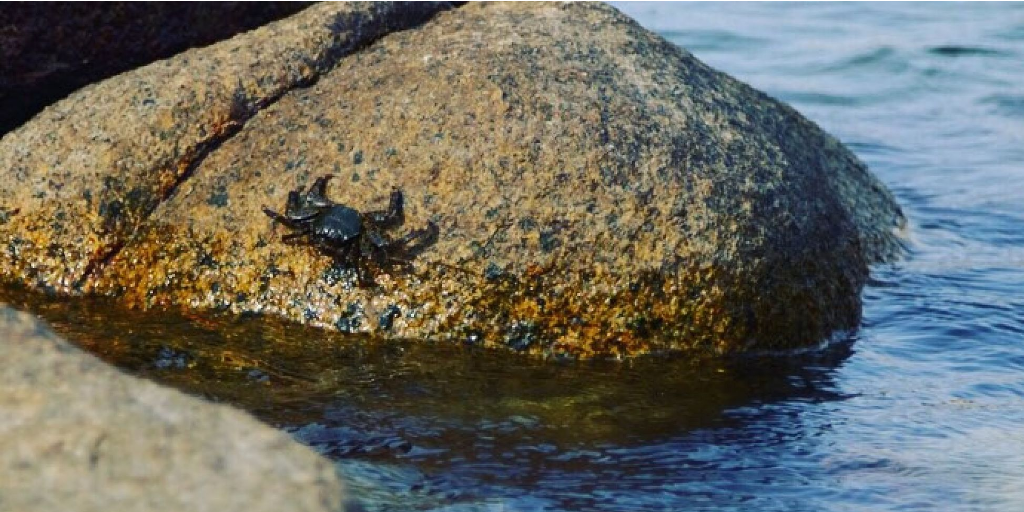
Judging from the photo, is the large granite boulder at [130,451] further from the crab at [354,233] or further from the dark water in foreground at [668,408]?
the crab at [354,233]

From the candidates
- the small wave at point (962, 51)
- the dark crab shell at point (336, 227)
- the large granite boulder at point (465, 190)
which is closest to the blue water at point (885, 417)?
the large granite boulder at point (465, 190)

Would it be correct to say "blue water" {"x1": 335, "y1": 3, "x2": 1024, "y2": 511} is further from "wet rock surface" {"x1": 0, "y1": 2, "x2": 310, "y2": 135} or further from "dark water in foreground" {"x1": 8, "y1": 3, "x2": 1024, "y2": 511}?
"wet rock surface" {"x1": 0, "y1": 2, "x2": 310, "y2": 135}

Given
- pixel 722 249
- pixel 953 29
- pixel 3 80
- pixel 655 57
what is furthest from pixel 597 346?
pixel 953 29

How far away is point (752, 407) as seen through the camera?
4.71 m

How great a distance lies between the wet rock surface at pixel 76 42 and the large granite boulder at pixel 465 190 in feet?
1.55

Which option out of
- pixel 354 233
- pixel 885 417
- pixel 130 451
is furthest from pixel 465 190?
pixel 130 451

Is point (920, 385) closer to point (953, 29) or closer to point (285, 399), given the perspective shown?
point (285, 399)

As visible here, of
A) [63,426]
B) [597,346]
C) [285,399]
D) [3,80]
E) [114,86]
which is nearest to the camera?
[63,426]

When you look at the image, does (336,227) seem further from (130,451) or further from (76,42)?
(130,451)

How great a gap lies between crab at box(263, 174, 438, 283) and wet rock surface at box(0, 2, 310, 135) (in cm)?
166

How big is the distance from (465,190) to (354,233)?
44cm

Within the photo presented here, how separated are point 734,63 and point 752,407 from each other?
791 centimetres

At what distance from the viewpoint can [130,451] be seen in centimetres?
252

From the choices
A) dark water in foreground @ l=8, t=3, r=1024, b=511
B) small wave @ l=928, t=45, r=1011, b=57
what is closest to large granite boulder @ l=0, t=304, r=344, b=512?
dark water in foreground @ l=8, t=3, r=1024, b=511
